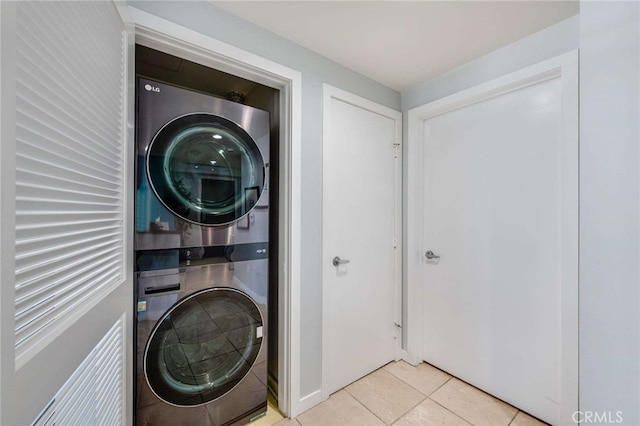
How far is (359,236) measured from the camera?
199cm

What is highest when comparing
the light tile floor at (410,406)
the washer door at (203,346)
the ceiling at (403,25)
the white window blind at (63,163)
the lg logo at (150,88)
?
the ceiling at (403,25)

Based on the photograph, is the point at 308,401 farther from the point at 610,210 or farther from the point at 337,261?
the point at 610,210

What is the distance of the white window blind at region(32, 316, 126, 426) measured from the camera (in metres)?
0.56

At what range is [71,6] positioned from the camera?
0.59 m

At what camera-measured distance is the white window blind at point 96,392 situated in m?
0.56

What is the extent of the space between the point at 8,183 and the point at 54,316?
1.01 ft

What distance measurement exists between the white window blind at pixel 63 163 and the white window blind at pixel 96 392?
0.50 feet

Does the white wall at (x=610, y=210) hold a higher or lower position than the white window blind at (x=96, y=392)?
higher

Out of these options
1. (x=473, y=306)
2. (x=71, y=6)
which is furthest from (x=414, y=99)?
(x=71, y=6)

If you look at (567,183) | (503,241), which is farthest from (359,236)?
(567,183)

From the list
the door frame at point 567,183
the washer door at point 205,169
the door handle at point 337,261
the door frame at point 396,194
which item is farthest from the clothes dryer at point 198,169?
the door frame at point 567,183

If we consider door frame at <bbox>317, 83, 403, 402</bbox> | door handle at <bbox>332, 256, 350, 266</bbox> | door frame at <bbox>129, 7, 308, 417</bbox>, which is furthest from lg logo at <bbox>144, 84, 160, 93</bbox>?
door handle at <bbox>332, 256, 350, 266</bbox>

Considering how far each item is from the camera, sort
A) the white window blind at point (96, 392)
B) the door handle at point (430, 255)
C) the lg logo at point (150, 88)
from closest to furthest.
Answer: the white window blind at point (96, 392) → the lg logo at point (150, 88) → the door handle at point (430, 255)

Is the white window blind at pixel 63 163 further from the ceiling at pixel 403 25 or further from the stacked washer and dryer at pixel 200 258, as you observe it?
the ceiling at pixel 403 25
